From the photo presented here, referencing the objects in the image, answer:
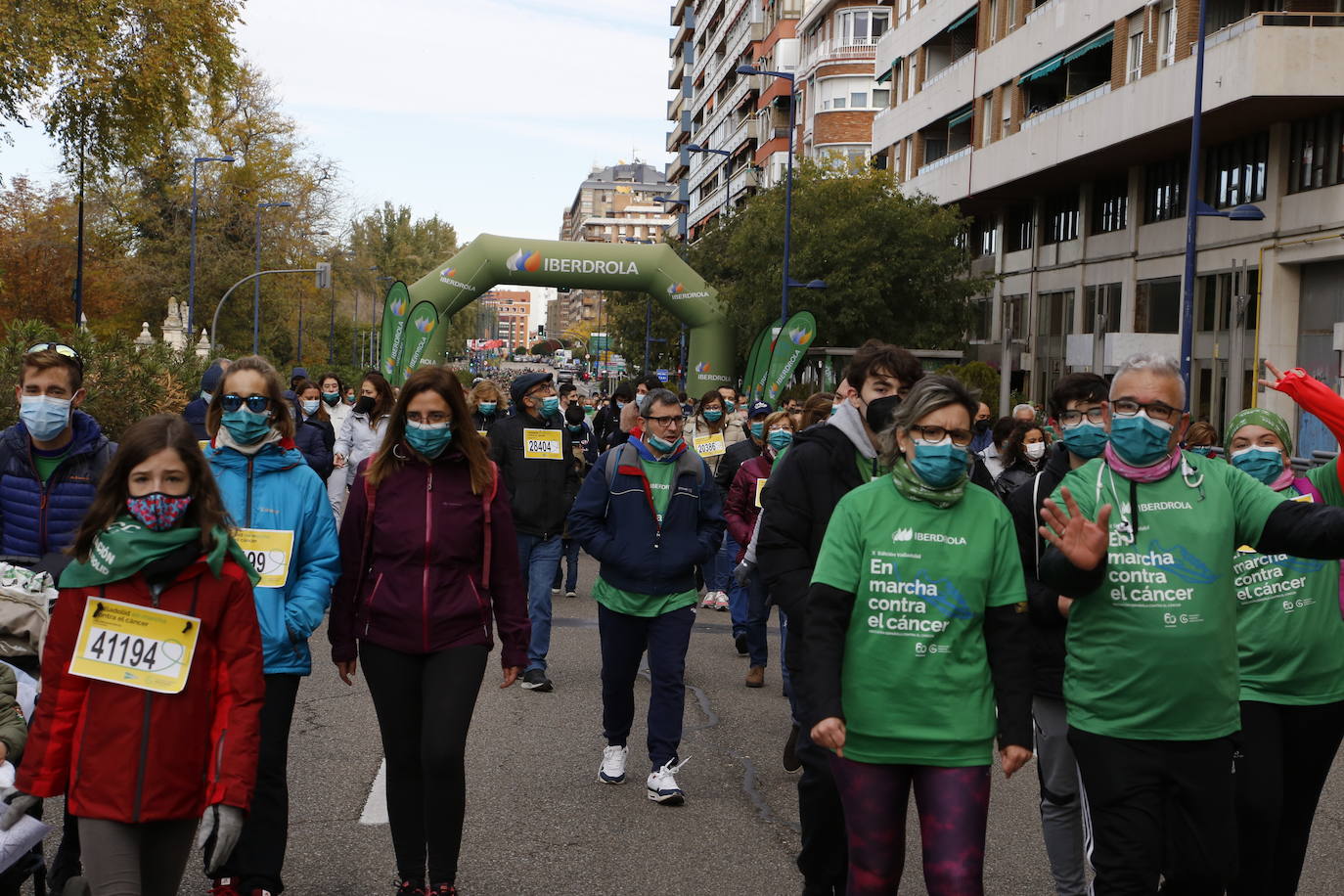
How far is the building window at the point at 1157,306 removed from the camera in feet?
111

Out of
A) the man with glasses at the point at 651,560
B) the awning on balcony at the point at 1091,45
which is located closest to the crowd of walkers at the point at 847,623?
the man with glasses at the point at 651,560

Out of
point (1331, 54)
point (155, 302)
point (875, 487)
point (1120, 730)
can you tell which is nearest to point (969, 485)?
point (875, 487)

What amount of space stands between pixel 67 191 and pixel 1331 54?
170ft

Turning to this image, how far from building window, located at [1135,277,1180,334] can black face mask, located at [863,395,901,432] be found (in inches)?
1183

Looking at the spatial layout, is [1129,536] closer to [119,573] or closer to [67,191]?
[119,573]

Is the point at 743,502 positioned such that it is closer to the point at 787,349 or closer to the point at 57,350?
the point at 57,350

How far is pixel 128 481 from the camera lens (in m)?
4.12

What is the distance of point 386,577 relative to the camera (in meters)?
5.25

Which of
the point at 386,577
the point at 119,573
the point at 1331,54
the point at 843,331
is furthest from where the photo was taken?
the point at 843,331

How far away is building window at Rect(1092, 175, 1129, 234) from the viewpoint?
3691 cm

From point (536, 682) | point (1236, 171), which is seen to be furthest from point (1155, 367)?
point (1236, 171)

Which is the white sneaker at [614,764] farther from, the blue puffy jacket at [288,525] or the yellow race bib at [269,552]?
the yellow race bib at [269,552]

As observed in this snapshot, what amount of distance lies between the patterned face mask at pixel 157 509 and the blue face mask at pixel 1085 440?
291 cm

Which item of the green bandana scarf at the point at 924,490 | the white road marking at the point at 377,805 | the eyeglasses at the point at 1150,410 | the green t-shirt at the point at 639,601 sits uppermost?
the eyeglasses at the point at 1150,410
